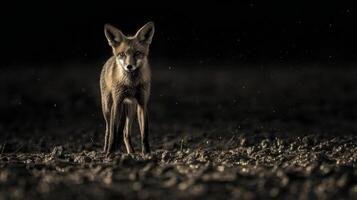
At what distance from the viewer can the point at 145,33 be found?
8.60 meters

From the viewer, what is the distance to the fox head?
824 cm

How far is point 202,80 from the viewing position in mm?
17734

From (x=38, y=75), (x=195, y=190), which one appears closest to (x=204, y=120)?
(x=195, y=190)

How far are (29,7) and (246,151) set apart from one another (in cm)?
1530

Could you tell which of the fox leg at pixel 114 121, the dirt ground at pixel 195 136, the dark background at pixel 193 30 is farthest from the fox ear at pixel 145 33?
the dark background at pixel 193 30

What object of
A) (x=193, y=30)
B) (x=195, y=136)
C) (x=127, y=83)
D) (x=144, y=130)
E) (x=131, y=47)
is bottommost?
(x=195, y=136)

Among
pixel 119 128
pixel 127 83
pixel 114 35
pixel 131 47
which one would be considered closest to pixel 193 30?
pixel 114 35

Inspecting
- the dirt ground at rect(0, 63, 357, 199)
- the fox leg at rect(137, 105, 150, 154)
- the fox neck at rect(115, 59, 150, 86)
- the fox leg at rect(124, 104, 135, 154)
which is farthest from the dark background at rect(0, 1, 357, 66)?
the fox leg at rect(137, 105, 150, 154)

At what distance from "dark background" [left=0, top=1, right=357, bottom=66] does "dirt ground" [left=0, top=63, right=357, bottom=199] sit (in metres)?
0.83

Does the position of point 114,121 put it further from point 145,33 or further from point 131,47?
point 145,33

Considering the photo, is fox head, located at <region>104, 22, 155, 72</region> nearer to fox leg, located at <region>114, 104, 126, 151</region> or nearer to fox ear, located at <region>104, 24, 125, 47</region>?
fox ear, located at <region>104, 24, 125, 47</region>

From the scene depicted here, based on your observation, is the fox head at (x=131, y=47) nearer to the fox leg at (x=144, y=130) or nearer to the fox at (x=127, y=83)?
the fox at (x=127, y=83)

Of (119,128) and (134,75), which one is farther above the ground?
(134,75)

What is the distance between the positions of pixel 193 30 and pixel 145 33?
484 inches
